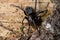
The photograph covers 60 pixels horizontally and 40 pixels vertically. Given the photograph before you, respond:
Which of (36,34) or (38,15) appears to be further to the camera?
(38,15)

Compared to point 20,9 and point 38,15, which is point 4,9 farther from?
point 38,15

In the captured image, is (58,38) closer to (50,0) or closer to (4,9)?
(50,0)

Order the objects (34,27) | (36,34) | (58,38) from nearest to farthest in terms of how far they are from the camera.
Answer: (58,38) < (36,34) < (34,27)

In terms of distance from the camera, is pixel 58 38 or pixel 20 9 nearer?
pixel 58 38

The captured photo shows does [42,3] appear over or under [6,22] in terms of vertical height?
over

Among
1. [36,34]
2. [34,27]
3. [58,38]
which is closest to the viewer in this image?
[58,38]

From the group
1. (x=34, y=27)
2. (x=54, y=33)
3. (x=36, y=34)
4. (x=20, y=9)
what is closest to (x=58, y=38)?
(x=54, y=33)

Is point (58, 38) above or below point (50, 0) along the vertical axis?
below

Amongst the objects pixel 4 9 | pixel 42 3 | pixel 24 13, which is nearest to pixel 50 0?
pixel 42 3
